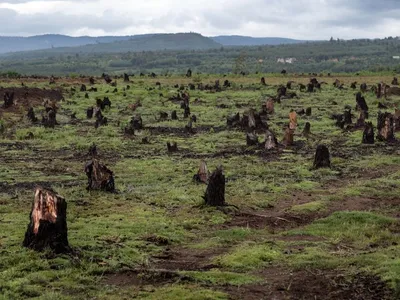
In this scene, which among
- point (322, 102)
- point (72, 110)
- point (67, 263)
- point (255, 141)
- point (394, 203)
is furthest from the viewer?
point (322, 102)

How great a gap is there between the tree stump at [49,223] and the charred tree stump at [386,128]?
2482 cm

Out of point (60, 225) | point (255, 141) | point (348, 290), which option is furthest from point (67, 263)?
point (255, 141)

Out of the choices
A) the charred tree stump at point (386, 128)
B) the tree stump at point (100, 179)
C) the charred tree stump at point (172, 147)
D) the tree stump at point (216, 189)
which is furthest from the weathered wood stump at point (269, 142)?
the tree stump at point (216, 189)

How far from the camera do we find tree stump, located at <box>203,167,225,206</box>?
20.1 meters

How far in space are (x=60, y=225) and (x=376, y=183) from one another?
1425cm

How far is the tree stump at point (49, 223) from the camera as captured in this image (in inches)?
565

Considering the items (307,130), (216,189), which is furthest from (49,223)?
(307,130)

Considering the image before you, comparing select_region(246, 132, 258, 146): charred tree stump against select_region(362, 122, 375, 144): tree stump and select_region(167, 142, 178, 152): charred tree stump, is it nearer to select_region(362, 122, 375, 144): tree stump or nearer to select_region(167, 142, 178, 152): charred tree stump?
select_region(167, 142, 178, 152): charred tree stump

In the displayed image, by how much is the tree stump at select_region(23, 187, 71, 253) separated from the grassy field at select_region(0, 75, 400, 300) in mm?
320

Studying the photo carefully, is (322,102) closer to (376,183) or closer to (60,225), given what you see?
(376,183)

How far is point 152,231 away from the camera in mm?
17203

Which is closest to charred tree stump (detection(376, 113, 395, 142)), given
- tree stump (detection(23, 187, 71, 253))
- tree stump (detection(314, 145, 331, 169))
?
tree stump (detection(314, 145, 331, 169))

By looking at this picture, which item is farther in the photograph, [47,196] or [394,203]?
[394,203]

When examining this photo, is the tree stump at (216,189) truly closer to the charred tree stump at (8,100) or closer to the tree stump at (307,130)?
the tree stump at (307,130)
